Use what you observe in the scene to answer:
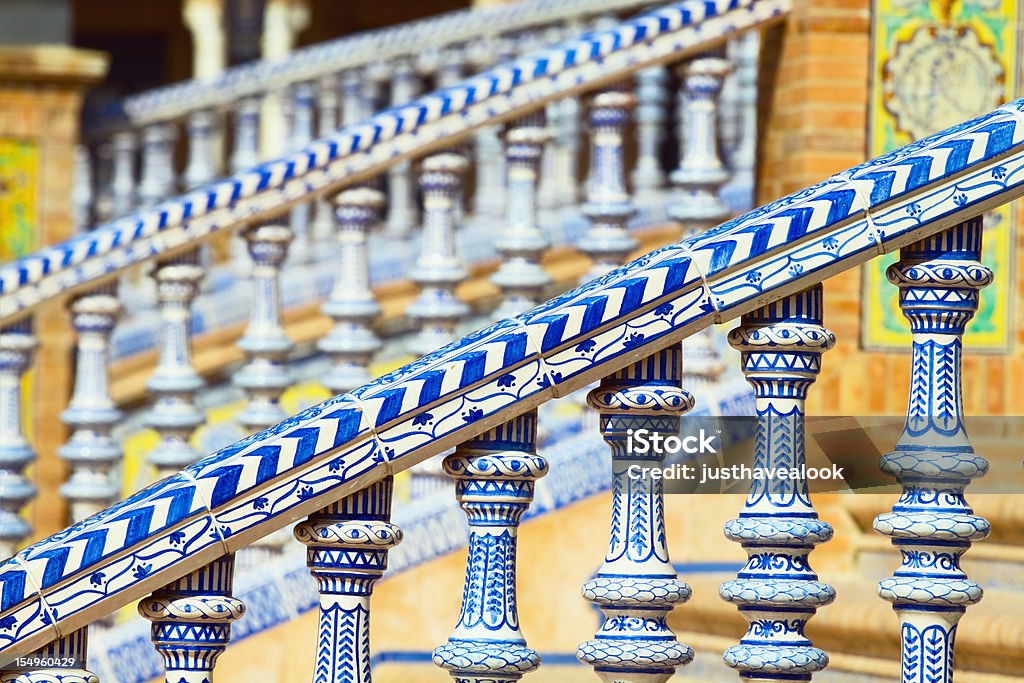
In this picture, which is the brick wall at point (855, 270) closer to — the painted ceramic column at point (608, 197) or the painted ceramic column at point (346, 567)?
the painted ceramic column at point (608, 197)

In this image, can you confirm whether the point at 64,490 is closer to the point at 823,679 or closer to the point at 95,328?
the point at 95,328

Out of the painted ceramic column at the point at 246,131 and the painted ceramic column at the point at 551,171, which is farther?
the painted ceramic column at the point at 246,131

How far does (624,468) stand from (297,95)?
6.33 m

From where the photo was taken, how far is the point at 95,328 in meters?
4.75

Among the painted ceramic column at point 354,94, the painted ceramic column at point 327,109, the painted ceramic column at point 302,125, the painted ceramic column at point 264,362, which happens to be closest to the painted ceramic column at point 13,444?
the painted ceramic column at point 264,362

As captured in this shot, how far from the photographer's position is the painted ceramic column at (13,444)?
15.3 feet

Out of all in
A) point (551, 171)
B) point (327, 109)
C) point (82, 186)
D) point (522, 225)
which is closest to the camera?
point (522, 225)

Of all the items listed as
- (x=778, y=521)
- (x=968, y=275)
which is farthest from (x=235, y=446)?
(x=968, y=275)

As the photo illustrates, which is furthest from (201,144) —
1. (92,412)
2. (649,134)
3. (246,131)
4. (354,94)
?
(92,412)

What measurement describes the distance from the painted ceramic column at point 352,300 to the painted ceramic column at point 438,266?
139mm

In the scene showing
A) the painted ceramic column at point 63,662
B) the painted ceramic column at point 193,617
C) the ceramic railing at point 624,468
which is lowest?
the painted ceramic column at point 63,662

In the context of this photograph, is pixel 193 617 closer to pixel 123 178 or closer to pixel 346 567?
pixel 346 567

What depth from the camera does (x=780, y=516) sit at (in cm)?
234

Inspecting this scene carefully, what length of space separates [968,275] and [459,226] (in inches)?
199
